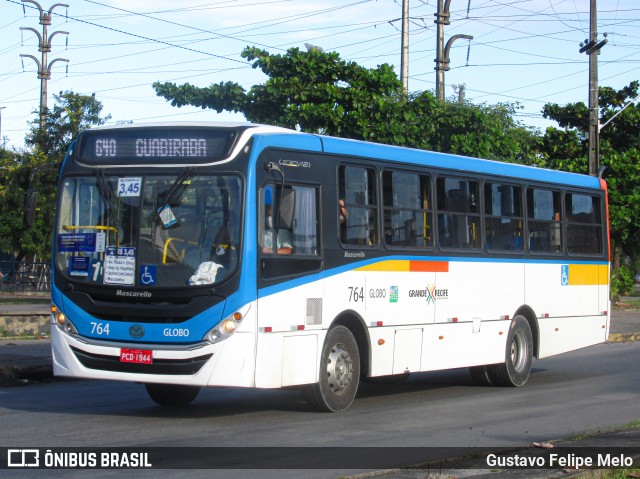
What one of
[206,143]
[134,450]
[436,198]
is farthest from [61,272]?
[436,198]

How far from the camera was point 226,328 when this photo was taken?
1091 centimetres

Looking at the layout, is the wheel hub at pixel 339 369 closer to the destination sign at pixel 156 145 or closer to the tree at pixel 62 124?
the destination sign at pixel 156 145

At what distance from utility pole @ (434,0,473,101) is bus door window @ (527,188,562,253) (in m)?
13.2

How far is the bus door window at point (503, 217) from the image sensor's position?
1578 centimetres

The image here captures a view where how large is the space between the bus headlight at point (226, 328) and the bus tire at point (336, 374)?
1449mm

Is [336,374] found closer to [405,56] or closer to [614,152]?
[405,56]

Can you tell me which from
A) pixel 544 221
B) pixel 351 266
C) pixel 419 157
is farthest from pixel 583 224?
pixel 351 266

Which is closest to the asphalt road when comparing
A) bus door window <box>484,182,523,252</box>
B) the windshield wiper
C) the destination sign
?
bus door window <box>484,182,523,252</box>

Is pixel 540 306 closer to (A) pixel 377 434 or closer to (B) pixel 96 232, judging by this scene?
(A) pixel 377 434

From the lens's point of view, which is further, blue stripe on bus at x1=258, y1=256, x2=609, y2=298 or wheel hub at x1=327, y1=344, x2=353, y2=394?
wheel hub at x1=327, y1=344, x2=353, y2=394

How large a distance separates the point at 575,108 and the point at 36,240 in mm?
23047

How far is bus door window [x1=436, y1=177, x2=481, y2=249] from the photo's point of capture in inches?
577

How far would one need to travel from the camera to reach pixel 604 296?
62.1ft

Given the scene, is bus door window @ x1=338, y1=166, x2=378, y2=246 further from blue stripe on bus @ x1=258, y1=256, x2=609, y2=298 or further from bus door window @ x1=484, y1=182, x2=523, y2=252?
bus door window @ x1=484, y1=182, x2=523, y2=252
